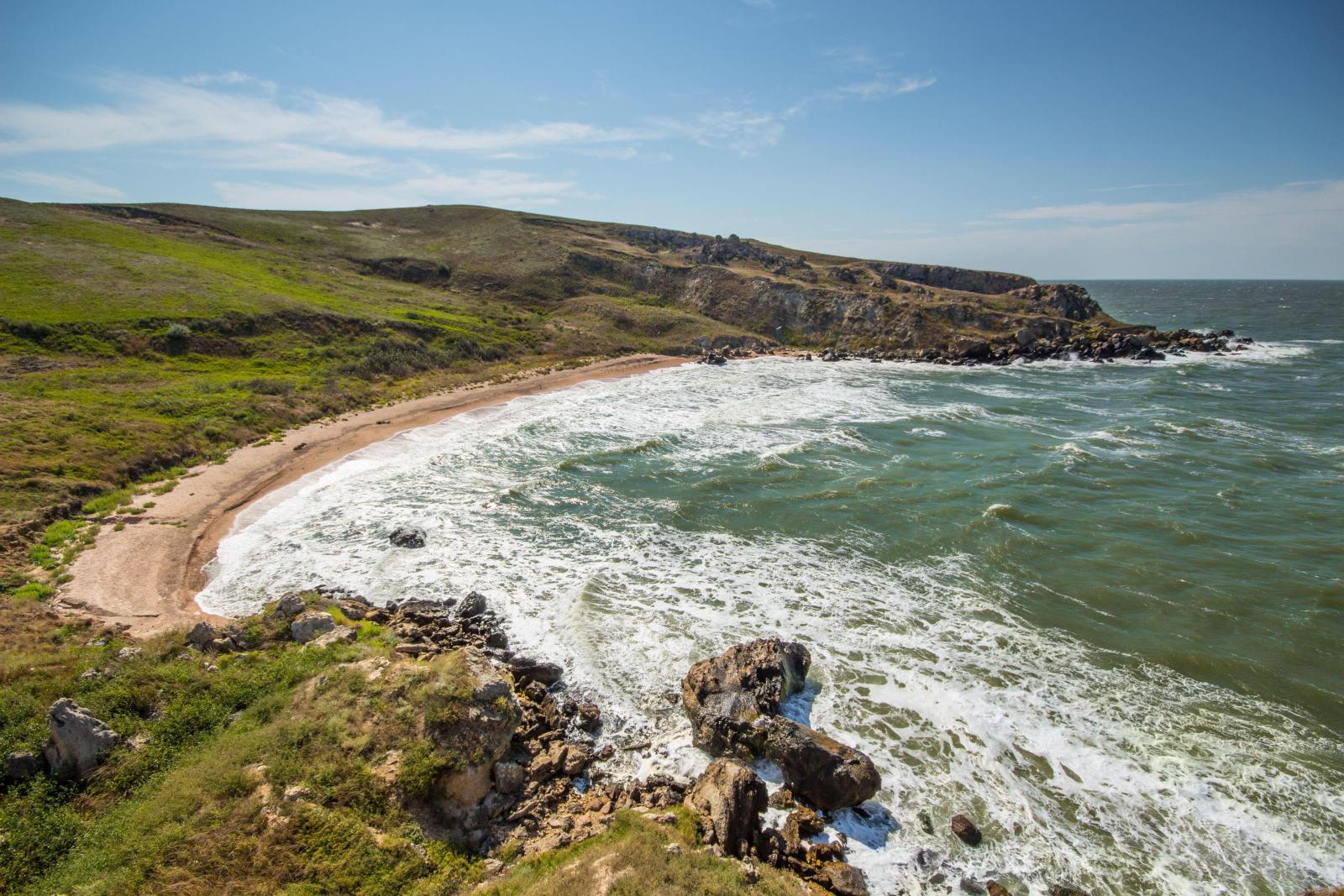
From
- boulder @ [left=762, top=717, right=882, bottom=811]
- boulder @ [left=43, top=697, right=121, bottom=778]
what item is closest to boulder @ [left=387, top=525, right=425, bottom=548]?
boulder @ [left=43, top=697, right=121, bottom=778]

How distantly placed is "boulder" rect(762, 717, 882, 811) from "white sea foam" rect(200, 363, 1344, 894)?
478 millimetres

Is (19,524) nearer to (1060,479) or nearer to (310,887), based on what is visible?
(310,887)

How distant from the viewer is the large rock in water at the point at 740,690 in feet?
43.2

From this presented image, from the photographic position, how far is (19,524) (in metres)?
21.1

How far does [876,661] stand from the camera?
1639 cm

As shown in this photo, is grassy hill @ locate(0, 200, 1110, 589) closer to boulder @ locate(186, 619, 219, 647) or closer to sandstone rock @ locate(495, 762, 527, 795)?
boulder @ locate(186, 619, 219, 647)

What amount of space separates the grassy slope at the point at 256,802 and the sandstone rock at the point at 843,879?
826 millimetres

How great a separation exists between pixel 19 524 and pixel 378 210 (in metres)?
124

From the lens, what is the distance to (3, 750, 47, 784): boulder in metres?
10.0

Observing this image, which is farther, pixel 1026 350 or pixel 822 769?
pixel 1026 350

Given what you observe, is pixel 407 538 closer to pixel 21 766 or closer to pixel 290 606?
pixel 290 606

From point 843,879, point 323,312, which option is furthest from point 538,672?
point 323,312

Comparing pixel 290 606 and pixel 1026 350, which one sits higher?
pixel 1026 350

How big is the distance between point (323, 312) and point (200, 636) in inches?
2014
